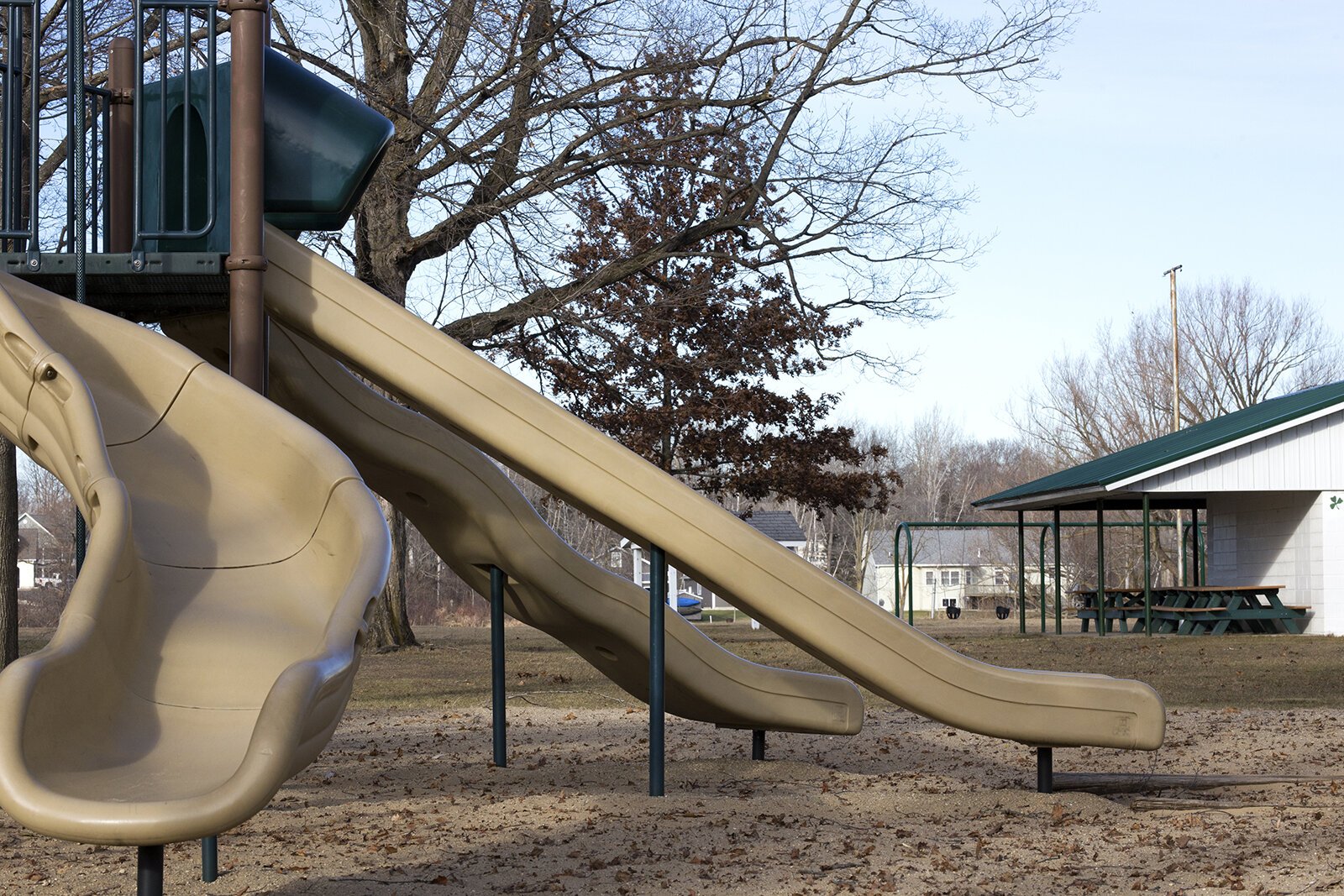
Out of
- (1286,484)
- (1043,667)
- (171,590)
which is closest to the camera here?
(171,590)

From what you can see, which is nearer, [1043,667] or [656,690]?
[656,690]

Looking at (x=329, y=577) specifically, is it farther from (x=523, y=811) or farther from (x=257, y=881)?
(x=523, y=811)

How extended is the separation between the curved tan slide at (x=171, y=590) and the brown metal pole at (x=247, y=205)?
44 cm

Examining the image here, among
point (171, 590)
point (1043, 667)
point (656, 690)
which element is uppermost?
point (171, 590)

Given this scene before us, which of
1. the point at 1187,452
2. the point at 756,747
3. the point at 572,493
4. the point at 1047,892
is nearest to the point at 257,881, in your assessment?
the point at 572,493

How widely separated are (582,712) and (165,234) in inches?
279

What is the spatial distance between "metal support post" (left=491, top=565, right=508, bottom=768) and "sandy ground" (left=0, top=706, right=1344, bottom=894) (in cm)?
15

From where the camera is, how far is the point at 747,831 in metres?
5.77

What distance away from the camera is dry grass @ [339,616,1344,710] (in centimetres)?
1252

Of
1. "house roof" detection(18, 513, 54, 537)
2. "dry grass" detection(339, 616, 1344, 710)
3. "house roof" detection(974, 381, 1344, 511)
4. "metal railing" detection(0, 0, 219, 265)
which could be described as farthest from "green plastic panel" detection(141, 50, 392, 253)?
"house roof" detection(18, 513, 54, 537)

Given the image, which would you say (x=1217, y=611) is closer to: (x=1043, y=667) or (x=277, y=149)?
(x=1043, y=667)

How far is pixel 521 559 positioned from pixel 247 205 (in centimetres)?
252

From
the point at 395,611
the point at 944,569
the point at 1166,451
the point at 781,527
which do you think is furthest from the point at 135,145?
the point at 944,569

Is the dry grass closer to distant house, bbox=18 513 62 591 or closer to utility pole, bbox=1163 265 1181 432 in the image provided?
utility pole, bbox=1163 265 1181 432
